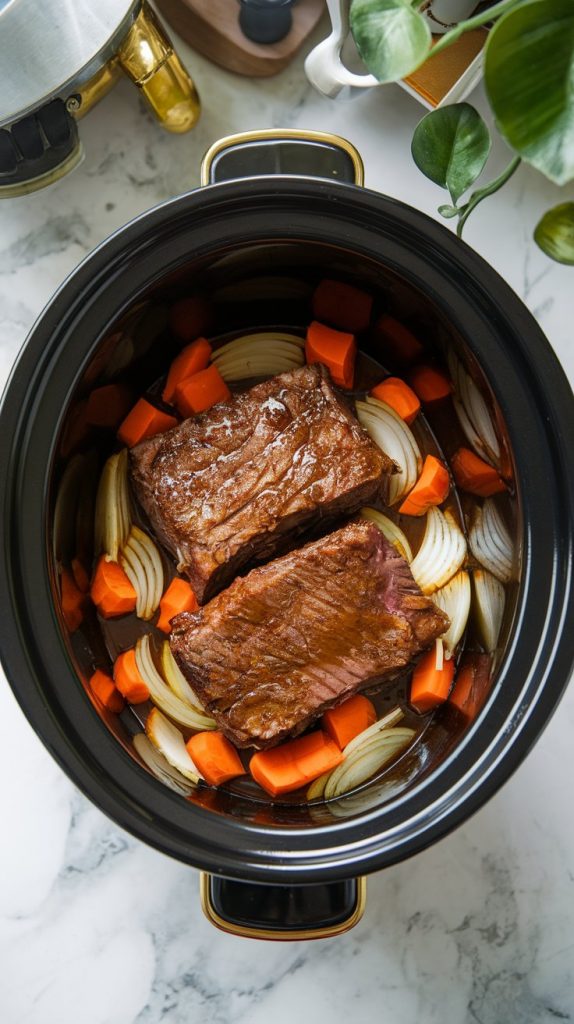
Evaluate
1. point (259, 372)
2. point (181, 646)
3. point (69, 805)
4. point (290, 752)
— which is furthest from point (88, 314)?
point (69, 805)

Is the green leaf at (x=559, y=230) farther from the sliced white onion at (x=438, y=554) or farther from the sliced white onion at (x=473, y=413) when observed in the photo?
the sliced white onion at (x=438, y=554)

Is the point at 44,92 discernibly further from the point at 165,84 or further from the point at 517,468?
the point at 517,468

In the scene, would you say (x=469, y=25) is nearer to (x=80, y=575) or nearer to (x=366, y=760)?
(x=80, y=575)

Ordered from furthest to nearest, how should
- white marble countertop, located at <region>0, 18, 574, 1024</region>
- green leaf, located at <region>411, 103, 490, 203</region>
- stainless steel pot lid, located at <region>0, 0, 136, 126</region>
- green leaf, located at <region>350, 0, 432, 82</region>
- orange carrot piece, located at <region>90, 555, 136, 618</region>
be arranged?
1. white marble countertop, located at <region>0, 18, 574, 1024</region>
2. orange carrot piece, located at <region>90, 555, 136, 618</region>
3. stainless steel pot lid, located at <region>0, 0, 136, 126</region>
4. green leaf, located at <region>411, 103, 490, 203</region>
5. green leaf, located at <region>350, 0, 432, 82</region>

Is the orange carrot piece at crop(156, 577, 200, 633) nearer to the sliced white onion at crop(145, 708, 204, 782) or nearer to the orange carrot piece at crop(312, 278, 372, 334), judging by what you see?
the sliced white onion at crop(145, 708, 204, 782)

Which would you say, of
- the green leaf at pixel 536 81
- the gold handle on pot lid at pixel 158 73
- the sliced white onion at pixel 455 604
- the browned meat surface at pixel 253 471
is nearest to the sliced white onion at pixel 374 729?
the sliced white onion at pixel 455 604

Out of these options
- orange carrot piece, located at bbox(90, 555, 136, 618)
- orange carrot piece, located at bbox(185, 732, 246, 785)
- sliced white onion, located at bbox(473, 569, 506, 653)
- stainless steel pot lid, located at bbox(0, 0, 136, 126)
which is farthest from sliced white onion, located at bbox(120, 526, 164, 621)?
stainless steel pot lid, located at bbox(0, 0, 136, 126)

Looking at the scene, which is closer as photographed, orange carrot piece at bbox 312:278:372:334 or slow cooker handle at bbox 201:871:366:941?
slow cooker handle at bbox 201:871:366:941
